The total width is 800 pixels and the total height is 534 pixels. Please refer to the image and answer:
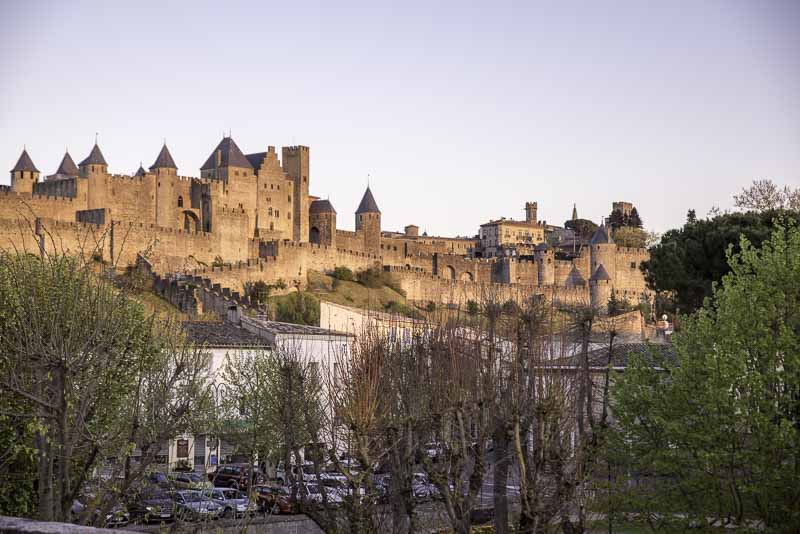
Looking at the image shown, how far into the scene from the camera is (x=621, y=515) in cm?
2208

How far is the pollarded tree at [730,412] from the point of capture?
62.8 feet

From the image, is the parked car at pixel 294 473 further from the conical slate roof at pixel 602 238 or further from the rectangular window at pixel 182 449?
the conical slate roof at pixel 602 238

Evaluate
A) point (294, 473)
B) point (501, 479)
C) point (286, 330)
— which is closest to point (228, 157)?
point (286, 330)

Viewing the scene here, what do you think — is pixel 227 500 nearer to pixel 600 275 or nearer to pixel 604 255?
pixel 600 275

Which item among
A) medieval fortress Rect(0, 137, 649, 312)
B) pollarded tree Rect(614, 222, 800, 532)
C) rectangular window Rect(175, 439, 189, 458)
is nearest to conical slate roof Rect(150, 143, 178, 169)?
medieval fortress Rect(0, 137, 649, 312)

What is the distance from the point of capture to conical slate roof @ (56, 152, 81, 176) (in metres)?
98.1

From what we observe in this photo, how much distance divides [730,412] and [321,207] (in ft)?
288

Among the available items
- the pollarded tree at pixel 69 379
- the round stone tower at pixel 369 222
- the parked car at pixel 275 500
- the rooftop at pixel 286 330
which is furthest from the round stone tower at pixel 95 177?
the pollarded tree at pixel 69 379

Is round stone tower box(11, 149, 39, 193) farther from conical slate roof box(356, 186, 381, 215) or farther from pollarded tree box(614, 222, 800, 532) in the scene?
pollarded tree box(614, 222, 800, 532)

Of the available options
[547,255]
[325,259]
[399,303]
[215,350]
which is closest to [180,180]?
[325,259]

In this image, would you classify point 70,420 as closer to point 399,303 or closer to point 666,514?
point 666,514

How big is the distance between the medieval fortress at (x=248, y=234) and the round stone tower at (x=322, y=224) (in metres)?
0.12

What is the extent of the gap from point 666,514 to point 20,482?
12367 mm

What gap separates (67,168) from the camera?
98812 mm
